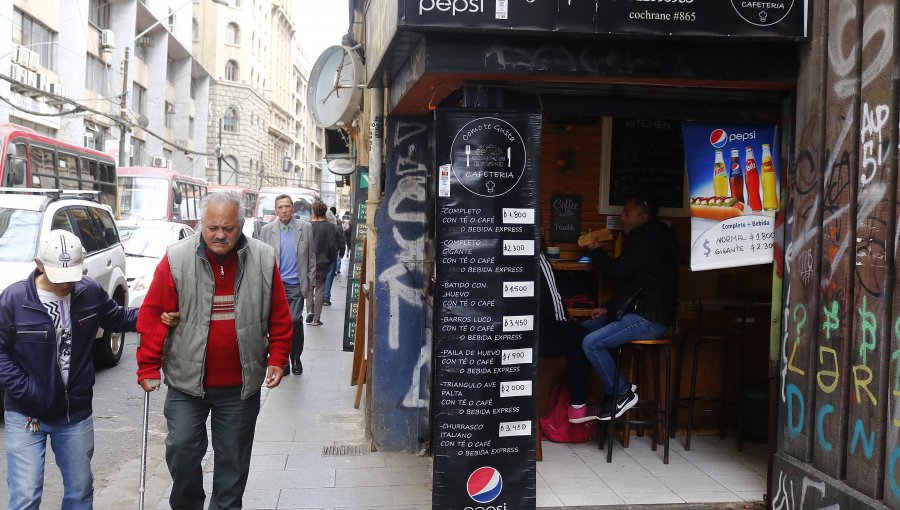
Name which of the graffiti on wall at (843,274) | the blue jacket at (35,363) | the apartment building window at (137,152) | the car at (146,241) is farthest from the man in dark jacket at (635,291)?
the apartment building window at (137,152)

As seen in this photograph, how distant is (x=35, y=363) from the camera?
4.27m

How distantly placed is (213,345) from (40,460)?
3.33ft

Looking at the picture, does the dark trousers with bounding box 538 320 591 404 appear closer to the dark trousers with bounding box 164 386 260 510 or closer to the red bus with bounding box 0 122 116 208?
the dark trousers with bounding box 164 386 260 510

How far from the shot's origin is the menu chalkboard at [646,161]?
7.36m

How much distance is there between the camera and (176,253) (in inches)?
179

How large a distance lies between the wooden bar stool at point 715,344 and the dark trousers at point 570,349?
90 centimetres

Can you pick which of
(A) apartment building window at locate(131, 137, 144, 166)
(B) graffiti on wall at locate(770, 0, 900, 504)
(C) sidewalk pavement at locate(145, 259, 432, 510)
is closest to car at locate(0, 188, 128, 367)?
(C) sidewalk pavement at locate(145, 259, 432, 510)

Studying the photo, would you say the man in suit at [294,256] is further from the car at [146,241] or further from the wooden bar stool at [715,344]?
the car at [146,241]

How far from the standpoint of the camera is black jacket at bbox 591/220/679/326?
665 centimetres

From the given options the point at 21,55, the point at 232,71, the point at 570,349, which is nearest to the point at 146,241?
the point at 570,349

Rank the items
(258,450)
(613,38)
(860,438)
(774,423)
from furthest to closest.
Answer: (258,450)
(774,423)
(613,38)
(860,438)

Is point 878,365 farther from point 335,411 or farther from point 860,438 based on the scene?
point 335,411

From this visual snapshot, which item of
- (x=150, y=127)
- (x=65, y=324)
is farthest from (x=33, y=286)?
(x=150, y=127)

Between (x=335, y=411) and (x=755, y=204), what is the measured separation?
15.4ft
